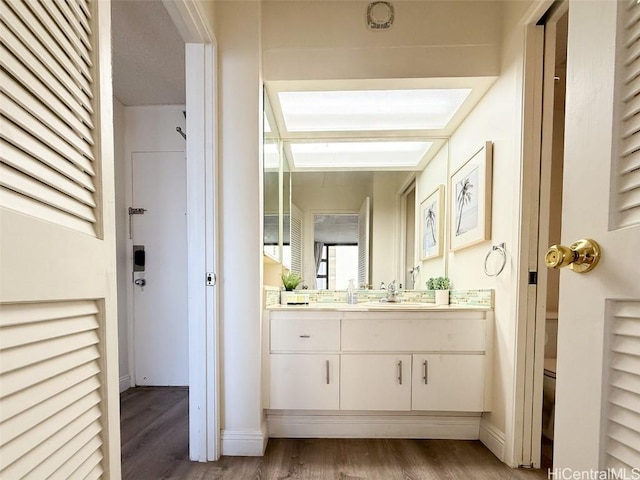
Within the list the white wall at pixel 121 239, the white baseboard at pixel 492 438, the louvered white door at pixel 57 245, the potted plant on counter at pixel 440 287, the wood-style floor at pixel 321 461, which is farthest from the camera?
the white wall at pixel 121 239

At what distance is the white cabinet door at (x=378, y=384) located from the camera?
5.61ft

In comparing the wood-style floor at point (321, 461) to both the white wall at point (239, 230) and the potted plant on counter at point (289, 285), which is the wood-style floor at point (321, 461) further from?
the potted plant on counter at point (289, 285)

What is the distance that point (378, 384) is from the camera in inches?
67.4

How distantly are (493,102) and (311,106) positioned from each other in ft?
3.51

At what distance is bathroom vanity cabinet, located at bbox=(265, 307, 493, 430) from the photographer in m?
1.71

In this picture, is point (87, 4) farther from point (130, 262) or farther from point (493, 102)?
point (130, 262)

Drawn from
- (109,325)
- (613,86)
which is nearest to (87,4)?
(109,325)

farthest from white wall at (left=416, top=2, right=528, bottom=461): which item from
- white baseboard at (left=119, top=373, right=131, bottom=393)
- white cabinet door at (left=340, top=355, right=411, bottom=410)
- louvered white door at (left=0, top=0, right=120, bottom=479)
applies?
white baseboard at (left=119, top=373, right=131, bottom=393)

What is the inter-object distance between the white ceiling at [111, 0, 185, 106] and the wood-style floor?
2.34 m

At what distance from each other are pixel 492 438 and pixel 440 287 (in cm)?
90

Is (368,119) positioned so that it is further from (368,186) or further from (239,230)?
(239,230)

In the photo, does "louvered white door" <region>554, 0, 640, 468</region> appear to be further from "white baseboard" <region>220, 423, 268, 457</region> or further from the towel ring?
"white baseboard" <region>220, 423, 268, 457</region>

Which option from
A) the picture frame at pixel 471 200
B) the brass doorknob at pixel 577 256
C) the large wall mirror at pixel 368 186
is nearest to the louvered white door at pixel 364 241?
the large wall mirror at pixel 368 186

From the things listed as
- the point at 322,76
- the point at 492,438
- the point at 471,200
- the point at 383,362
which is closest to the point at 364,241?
the point at 471,200
